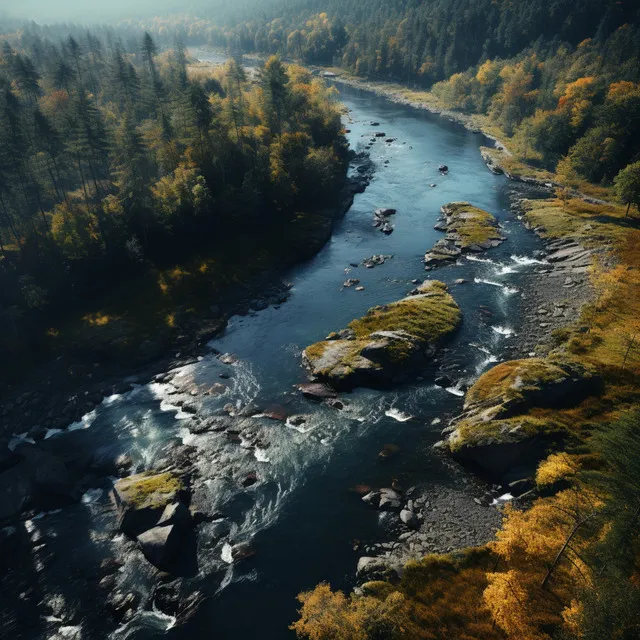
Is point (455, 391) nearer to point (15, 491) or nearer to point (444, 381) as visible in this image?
point (444, 381)

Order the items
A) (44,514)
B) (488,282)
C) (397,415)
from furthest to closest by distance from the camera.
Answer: (488,282), (397,415), (44,514)

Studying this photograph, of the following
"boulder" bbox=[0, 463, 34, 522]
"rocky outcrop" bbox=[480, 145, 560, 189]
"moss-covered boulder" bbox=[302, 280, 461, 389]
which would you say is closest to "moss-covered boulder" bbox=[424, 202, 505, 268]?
"moss-covered boulder" bbox=[302, 280, 461, 389]

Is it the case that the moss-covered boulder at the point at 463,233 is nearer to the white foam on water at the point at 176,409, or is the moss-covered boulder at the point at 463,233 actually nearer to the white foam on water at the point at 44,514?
the white foam on water at the point at 176,409

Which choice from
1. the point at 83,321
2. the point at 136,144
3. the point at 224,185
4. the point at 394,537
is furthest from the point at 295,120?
the point at 394,537

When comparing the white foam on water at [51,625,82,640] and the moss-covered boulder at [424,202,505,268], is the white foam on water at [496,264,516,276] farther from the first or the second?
the white foam on water at [51,625,82,640]

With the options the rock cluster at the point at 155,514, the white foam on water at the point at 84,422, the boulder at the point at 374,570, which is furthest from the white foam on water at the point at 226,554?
the white foam on water at the point at 84,422

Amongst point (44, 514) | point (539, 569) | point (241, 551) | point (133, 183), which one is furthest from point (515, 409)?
point (133, 183)

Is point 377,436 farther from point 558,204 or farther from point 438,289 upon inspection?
point 558,204
